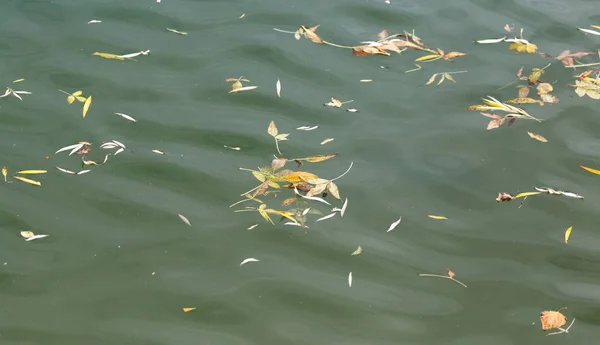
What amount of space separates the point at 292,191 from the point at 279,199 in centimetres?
7

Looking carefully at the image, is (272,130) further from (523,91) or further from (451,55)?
(523,91)

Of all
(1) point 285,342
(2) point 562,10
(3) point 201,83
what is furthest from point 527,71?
(1) point 285,342

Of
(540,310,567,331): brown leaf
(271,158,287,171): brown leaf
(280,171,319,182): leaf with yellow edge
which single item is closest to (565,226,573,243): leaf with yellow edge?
(540,310,567,331): brown leaf

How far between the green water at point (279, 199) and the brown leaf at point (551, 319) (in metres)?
0.03

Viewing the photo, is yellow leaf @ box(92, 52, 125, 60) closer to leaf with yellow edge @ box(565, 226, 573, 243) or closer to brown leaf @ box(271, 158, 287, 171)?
brown leaf @ box(271, 158, 287, 171)

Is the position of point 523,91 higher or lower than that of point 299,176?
higher

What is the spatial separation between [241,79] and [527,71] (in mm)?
1411

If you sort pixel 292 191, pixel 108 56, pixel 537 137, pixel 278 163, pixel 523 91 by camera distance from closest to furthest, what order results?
pixel 292 191, pixel 278 163, pixel 537 137, pixel 523 91, pixel 108 56

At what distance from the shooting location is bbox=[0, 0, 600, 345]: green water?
2334mm

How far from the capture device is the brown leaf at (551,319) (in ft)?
7.61

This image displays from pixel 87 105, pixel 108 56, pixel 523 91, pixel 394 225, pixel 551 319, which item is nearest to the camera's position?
pixel 551 319

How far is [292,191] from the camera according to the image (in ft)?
9.04

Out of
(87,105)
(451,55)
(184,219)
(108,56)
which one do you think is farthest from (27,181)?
(451,55)

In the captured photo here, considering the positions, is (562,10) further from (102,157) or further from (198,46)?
(102,157)
